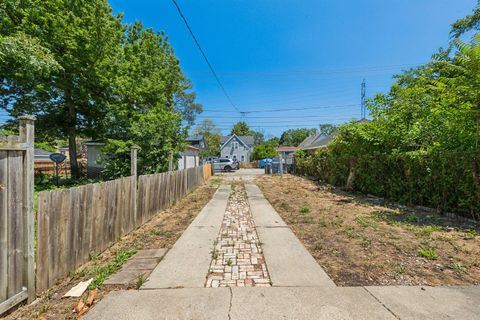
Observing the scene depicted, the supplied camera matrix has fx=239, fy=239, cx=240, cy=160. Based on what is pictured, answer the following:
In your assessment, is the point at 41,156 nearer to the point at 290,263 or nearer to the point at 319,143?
the point at 290,263

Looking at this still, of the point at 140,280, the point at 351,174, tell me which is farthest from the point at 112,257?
the point at 351,174

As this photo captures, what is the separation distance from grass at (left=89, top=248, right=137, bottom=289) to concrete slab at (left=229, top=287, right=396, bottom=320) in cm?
161

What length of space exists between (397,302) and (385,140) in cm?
736

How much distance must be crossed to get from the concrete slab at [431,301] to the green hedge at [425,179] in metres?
3.66

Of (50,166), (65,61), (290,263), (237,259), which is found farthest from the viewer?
(50,166)

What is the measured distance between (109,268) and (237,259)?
174 cm

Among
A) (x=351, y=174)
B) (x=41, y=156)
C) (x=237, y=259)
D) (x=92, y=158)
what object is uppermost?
(x=41, y=156)

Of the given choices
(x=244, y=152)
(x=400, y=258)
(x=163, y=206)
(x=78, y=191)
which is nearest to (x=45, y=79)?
(x=163, y=206)

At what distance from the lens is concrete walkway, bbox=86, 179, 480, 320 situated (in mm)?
2195

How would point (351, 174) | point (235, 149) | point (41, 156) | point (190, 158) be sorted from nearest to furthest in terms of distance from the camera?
1. point (351, 174)
2. point (190, 158)
3. point (41, 156)
4. point (235, 149)

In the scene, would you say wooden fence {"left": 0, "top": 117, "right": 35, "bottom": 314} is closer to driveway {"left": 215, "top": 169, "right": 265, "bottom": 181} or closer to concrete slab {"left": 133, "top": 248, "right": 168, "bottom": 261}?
concrete slab {"left": 133, "top": 248, "right": 168, "bottom": 261}

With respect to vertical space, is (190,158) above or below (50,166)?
above

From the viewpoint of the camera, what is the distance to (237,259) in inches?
139

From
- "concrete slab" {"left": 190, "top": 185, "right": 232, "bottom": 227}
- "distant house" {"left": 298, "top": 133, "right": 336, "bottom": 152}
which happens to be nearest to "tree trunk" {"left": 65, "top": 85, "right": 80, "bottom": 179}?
"concrete slab" {"left": 190, "top": 185, "right": 232, "bottom": 227}
